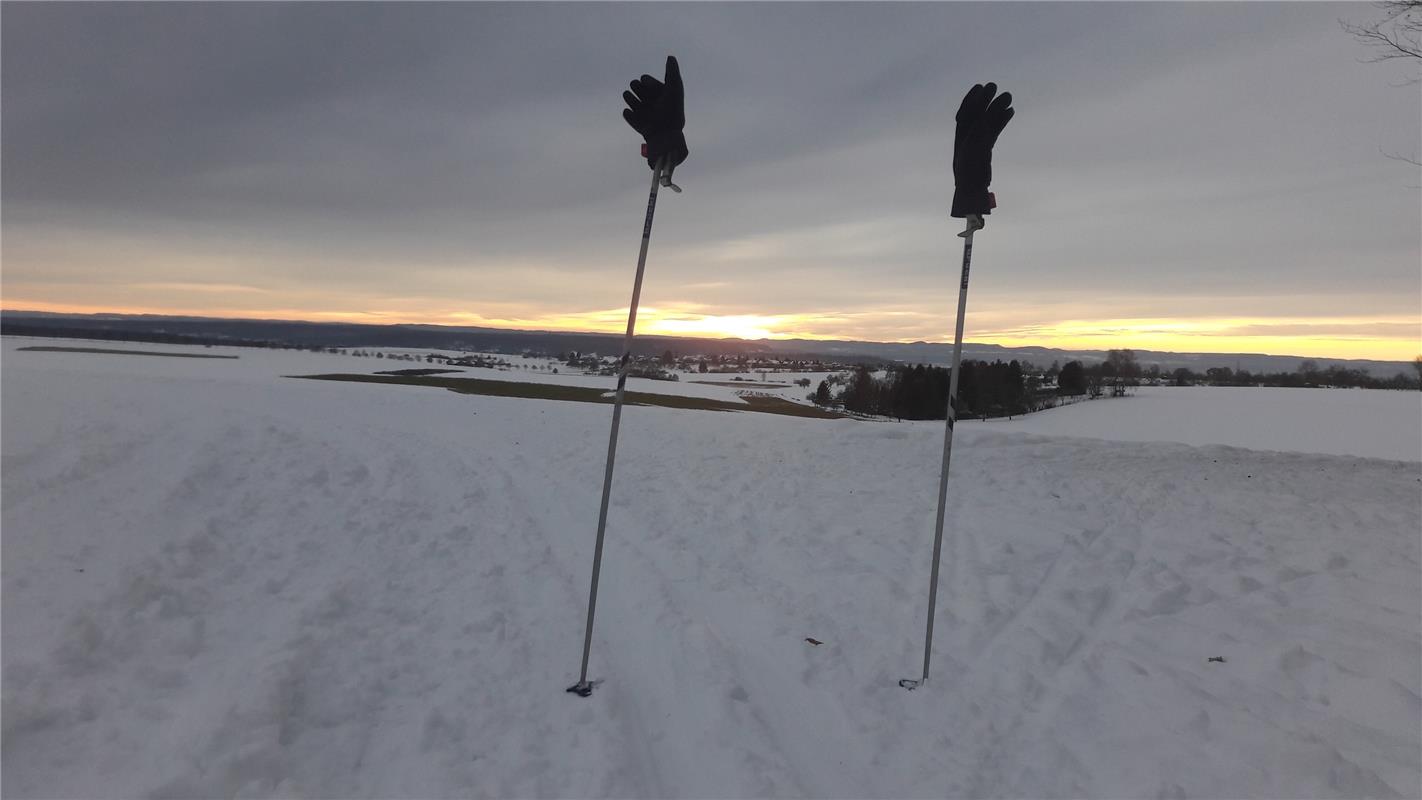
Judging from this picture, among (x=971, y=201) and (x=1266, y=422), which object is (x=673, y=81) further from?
(x=1266, y=422)

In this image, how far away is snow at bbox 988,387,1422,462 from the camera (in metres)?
12.9

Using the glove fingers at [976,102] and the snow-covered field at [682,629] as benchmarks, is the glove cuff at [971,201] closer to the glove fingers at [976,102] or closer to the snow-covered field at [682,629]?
the glove fingers at [976,102]

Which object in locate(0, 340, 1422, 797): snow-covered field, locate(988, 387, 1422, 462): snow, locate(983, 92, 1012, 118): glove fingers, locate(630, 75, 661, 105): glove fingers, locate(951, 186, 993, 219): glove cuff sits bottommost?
locate(0, 340, 1422, 797): snow-covered field

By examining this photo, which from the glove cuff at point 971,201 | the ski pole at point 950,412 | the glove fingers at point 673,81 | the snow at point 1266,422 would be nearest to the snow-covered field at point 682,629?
the ski pole at point 950,412

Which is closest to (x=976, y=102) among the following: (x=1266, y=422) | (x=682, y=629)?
(x=682, y=629)

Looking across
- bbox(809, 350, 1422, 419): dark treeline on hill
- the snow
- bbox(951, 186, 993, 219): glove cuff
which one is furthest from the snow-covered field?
bbox(809, 350, 1422, 419): dark treeline on hill

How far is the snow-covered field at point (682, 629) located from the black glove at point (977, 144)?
13.6 feet

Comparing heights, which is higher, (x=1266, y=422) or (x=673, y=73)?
(x=673, y=73)

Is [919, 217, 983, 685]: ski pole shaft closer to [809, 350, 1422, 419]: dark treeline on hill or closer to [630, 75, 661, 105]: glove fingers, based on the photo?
[630, 75, 661, 105]: glove fingers

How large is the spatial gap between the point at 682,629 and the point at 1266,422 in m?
19.4

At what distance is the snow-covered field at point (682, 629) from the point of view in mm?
3934

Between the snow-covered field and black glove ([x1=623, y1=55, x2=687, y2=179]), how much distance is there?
4441 mm

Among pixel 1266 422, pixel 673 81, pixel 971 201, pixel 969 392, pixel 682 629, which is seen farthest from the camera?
pixel 969 392

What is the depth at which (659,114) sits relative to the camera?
466 centimetres
